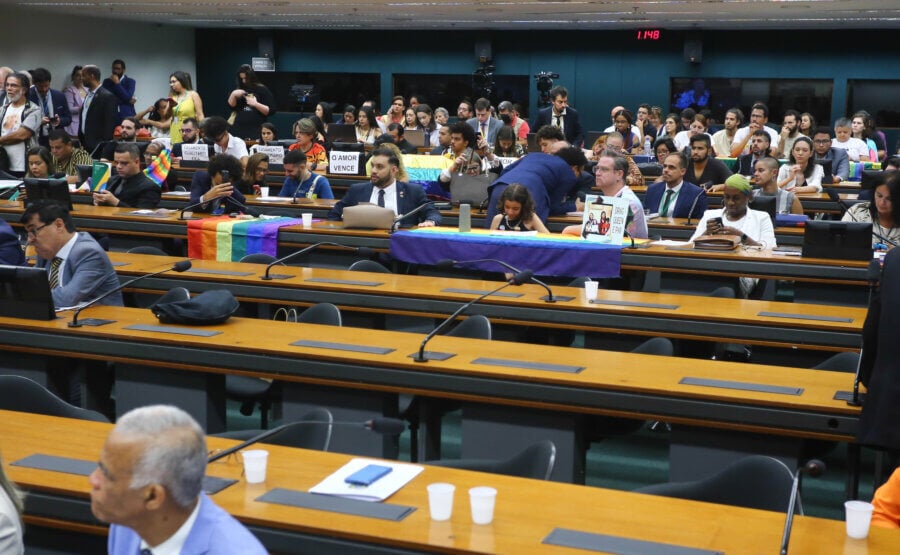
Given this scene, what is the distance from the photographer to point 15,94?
36.1 feet

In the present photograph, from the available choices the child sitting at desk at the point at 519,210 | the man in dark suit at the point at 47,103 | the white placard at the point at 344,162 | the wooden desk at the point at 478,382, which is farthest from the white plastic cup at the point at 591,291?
the man in dark suit at the point at 47,103

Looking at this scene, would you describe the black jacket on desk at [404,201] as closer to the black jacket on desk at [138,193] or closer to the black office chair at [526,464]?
the black jacket on desk at [138,193]

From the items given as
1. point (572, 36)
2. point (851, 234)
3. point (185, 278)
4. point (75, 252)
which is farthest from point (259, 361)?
point (572, 36)

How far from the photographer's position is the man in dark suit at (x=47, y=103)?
12953 mm

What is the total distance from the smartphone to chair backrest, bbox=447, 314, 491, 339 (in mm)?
1797

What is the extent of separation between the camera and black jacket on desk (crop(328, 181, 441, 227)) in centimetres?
790

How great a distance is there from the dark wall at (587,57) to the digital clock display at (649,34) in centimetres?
17

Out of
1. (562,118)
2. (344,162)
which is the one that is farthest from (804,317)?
(562,118)

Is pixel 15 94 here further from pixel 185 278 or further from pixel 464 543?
pixel 464 543

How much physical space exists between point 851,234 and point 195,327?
12.1ft

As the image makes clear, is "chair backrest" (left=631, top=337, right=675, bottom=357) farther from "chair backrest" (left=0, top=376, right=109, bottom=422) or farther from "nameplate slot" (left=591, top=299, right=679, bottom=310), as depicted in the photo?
"chair backrest" (left=0, top=376, right=109, bottom=422)

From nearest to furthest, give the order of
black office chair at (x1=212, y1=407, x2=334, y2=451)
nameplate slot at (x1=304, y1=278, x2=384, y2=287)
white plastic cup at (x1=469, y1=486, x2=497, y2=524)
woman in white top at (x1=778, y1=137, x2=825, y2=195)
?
white plastic cup at (x1=469, y1=486, x2=497, y2=524) < black office chair at (x1=212, y1=407, x2=334, y2=451) < nameplate slot at (x1=304, y1=278, x2=384, y2=287) < woman in white top at (x1=778, y1=137, x2=825, y2=195)

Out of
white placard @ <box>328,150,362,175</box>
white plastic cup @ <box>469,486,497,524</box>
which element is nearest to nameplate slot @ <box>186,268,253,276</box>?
white plastic cup @ <box>469,486,497,524</box>

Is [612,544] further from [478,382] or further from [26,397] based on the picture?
[26,397]
